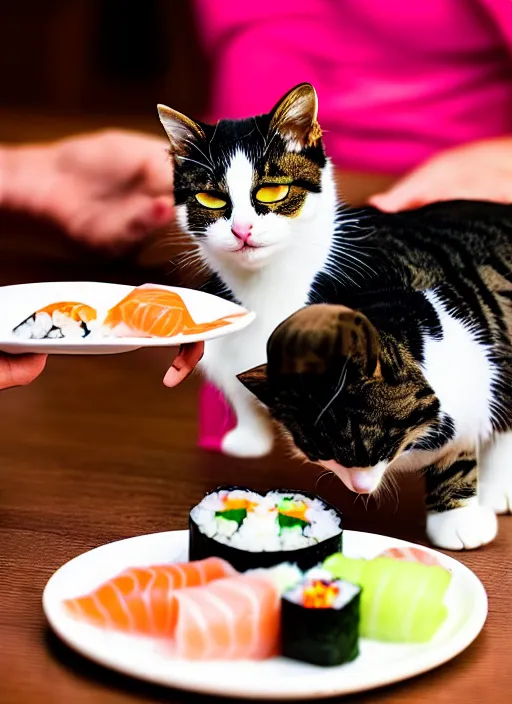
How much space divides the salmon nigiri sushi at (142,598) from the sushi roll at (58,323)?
0.77ft

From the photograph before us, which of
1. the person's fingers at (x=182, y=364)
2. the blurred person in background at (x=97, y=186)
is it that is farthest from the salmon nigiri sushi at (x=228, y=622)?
the blurred person in background at (x=97, y=186)

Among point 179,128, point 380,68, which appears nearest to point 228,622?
point 179,128

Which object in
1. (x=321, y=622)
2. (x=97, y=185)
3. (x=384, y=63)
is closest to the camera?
(x=321, y=622)

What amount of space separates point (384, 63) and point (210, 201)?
76cm

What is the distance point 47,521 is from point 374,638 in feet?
1.64

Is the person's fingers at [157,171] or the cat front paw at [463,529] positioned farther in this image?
the person's fingers at [157,171]

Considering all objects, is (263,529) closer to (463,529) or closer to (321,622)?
(321,622)

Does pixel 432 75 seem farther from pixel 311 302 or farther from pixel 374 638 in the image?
pixel 374 638

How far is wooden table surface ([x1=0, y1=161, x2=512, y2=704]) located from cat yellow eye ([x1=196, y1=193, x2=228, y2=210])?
0.23 metres

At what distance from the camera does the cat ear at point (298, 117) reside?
0.99 meters

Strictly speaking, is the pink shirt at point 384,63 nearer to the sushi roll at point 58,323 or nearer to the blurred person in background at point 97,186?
the blurred person in background at point 97,186

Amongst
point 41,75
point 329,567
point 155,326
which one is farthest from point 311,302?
point 41,75

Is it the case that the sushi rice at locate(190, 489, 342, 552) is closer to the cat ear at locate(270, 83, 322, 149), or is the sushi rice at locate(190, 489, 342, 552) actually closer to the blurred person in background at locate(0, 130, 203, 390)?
the cat ear at locate(270, 83, 322, 149)

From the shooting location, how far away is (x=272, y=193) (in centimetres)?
102
